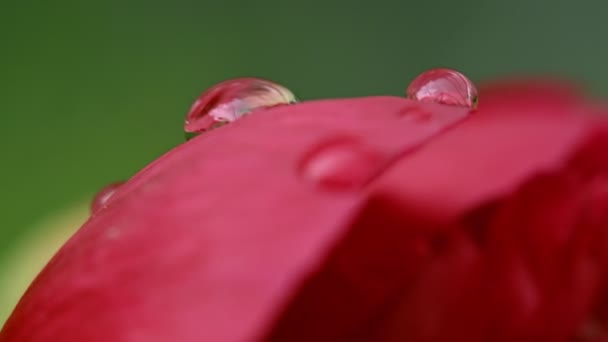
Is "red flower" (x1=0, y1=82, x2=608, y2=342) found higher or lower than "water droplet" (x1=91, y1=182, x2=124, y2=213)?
higher

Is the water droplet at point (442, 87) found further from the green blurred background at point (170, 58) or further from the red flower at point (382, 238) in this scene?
the green blurred background at point (170, 58)

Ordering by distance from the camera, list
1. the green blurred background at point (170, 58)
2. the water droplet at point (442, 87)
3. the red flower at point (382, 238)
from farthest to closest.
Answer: the green blurred background at point (170, 58) → the water droplet at point (442, 87) → the red flower at point (382, 238)

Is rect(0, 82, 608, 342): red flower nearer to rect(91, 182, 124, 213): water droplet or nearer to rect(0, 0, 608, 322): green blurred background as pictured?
rect(91, 182, 124, 213): water droplet

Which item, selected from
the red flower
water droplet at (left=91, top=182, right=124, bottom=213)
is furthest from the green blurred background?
the red flower

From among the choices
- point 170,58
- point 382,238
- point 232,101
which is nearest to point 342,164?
point 382,238

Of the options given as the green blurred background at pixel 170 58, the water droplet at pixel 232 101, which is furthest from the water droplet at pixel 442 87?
the green blurred background at pixel 170 58

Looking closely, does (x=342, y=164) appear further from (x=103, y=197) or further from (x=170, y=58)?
(x=170, y=58)

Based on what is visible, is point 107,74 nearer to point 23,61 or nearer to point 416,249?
point 23,61

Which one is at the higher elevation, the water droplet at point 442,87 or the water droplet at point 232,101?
the water droplet at point 232,101

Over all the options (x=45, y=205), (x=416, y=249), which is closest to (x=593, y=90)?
(x=416, y=249)
